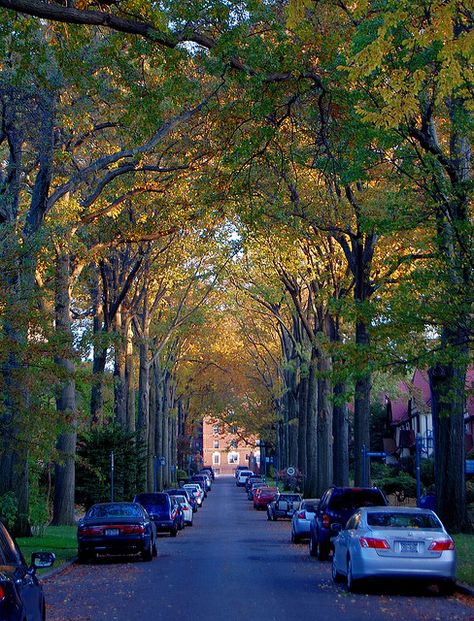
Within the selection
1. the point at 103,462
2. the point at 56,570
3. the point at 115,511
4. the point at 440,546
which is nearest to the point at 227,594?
the point at 440,546

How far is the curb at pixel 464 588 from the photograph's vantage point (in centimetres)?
1582

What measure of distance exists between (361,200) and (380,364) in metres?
7.58

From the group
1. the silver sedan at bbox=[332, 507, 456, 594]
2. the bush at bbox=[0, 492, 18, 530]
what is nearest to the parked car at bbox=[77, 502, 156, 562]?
the bush at bbox=[0, 492, 18, 530]

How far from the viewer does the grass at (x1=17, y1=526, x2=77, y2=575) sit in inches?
898

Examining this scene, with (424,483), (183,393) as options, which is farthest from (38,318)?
(183,393)

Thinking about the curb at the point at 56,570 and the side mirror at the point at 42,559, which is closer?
the side mirror at the point at 42,559

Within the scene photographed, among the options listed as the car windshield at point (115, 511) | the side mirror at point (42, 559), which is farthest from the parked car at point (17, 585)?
the car windshield at point (115, 511)

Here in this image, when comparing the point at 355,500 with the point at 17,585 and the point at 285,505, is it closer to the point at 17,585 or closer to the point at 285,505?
the point at 17,585

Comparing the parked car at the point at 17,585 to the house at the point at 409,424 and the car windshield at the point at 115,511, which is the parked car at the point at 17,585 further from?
the house at the point at 409,424

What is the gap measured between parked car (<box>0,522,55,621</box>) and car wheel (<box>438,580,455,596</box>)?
27.7 feet

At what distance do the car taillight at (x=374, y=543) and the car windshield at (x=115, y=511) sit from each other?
29.0 feet

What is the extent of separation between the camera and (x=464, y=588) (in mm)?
16188

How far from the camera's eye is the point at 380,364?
19594mm

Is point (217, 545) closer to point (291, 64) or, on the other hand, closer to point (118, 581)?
point (118, 581)
